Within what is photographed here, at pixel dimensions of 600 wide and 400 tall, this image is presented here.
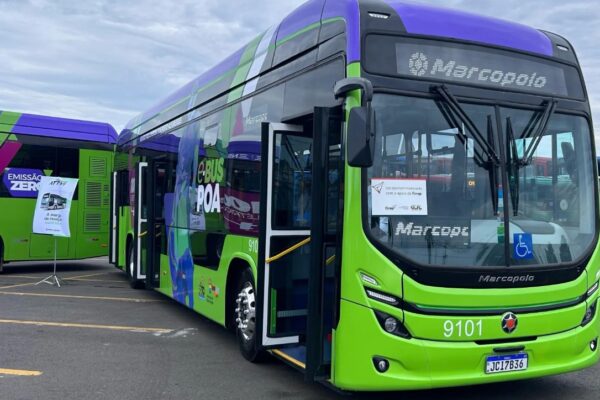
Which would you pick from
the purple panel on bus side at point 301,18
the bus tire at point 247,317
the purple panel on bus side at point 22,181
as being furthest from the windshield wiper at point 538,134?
the purple panel on bus side at point 22,181

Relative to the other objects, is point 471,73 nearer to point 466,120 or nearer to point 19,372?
point 466,120

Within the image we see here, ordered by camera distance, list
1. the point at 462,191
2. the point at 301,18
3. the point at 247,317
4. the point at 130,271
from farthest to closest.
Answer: the point at 130,271 → the point at 247,317 → the point at 301,18 → the point at 462,191

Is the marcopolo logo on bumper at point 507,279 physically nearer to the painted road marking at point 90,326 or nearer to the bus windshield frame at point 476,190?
the bus windshield frame at point 476,190

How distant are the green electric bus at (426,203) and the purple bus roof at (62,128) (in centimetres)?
1066

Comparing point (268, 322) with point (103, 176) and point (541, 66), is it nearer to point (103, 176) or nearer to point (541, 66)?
point (541, 66)

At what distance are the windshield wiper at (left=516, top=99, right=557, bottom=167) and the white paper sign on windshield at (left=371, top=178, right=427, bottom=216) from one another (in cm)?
89

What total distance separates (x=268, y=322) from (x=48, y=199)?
9076 millimetres

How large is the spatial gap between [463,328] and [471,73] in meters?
1.94

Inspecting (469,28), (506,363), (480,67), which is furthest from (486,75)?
(506,363)

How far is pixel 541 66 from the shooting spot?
4.96m

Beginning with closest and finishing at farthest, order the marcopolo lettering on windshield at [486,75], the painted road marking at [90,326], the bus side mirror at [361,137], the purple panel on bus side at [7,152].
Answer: the bus side mirror at [361,137], the marcopolo lettering on windshield at [486,75], the painted road marking at [90,326], the purple panel on bus side at [7,152]

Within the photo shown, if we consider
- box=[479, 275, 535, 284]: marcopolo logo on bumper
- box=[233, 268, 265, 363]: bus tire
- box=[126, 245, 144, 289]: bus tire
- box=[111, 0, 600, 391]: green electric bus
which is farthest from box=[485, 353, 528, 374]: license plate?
box=[126, 245, 144, 289]: bus tire

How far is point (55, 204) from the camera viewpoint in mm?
12602

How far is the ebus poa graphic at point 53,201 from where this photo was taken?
12594mm
